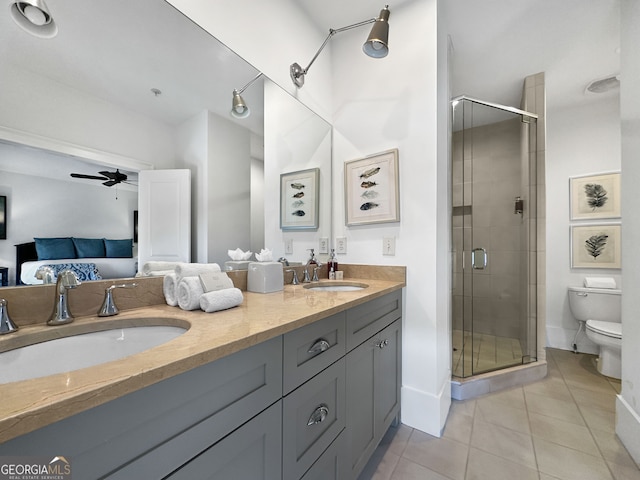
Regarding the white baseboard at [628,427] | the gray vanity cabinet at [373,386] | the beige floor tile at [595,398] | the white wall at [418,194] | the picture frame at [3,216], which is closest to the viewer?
the picture frame at [3,216]

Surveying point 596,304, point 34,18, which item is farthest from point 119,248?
point 596,304

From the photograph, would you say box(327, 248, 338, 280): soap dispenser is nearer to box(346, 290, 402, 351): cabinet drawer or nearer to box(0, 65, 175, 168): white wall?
box(346, 290, 402, 351): cabinet drawer

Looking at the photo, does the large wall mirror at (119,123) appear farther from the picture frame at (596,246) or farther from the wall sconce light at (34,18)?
the picture frame at (596,246)

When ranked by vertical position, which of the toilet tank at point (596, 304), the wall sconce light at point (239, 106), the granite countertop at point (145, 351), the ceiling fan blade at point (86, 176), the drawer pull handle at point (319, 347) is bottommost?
the toilet tank at point (596, 304)

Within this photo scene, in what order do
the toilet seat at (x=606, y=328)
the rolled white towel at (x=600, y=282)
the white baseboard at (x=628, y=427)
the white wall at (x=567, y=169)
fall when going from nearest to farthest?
the white baseboard at (x=628, y=427) < the toilet seat at (x=606, y=328) < the rolled white towel at (x=600, y=282) < the white wall at (x=567, y=169)

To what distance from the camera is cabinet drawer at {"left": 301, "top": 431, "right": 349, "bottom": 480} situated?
913 mm

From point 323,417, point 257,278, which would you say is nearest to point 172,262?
point 257,278

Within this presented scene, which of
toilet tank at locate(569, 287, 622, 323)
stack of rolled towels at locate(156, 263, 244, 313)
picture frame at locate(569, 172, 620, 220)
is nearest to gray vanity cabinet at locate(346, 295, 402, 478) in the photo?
stack of rolled towels at locate(156, 263, 244, 313)

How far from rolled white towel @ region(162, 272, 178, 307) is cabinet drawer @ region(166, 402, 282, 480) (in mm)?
511

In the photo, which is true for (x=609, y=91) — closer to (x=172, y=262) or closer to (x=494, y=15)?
(x=494, y=15)

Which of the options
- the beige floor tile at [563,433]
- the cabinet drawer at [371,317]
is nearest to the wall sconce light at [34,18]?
the cabinet drawer at [371,317]

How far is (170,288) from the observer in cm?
98

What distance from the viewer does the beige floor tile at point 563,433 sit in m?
1.50

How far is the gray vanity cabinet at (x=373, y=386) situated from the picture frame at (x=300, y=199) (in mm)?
736
